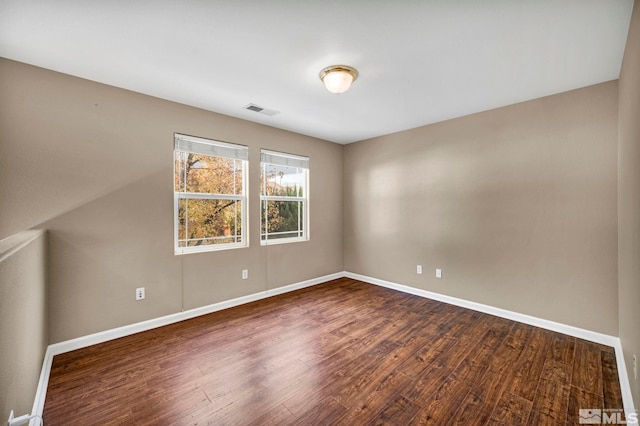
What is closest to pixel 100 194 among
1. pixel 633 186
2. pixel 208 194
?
pixel 208 194

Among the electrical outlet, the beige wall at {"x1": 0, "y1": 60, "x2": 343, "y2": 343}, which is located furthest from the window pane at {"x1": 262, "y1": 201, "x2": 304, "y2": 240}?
the electrical outlet

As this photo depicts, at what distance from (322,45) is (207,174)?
2176mm

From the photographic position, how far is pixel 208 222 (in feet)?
11.3

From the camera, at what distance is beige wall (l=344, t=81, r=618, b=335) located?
2.64 m

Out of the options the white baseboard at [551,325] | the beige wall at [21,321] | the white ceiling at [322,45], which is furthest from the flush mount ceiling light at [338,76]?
the white baseboard at [551,325]

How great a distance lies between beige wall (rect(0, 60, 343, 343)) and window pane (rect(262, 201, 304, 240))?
2.43ft

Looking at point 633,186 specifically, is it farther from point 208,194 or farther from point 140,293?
point 140,293

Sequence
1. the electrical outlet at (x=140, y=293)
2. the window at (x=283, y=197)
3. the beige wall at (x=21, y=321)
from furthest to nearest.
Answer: the window at (x=283, y=197)
the electrical outlet at (x=140, y=293)
the beige wall at (x=21, y=321)

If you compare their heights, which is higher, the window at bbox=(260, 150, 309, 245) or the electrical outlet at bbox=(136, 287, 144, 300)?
the window at bbox=(260, 150, 309, 245)

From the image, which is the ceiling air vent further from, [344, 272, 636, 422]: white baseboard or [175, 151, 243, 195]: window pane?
[344, 272, 636, 422]: white baseboard

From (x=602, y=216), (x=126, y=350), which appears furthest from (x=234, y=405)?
(x=602, y=216)

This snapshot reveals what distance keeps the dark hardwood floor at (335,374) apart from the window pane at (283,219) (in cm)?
139

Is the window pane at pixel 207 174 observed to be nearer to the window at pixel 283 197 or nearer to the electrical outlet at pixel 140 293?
the window at pixel 283 197

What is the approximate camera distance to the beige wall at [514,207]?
2641 mm
